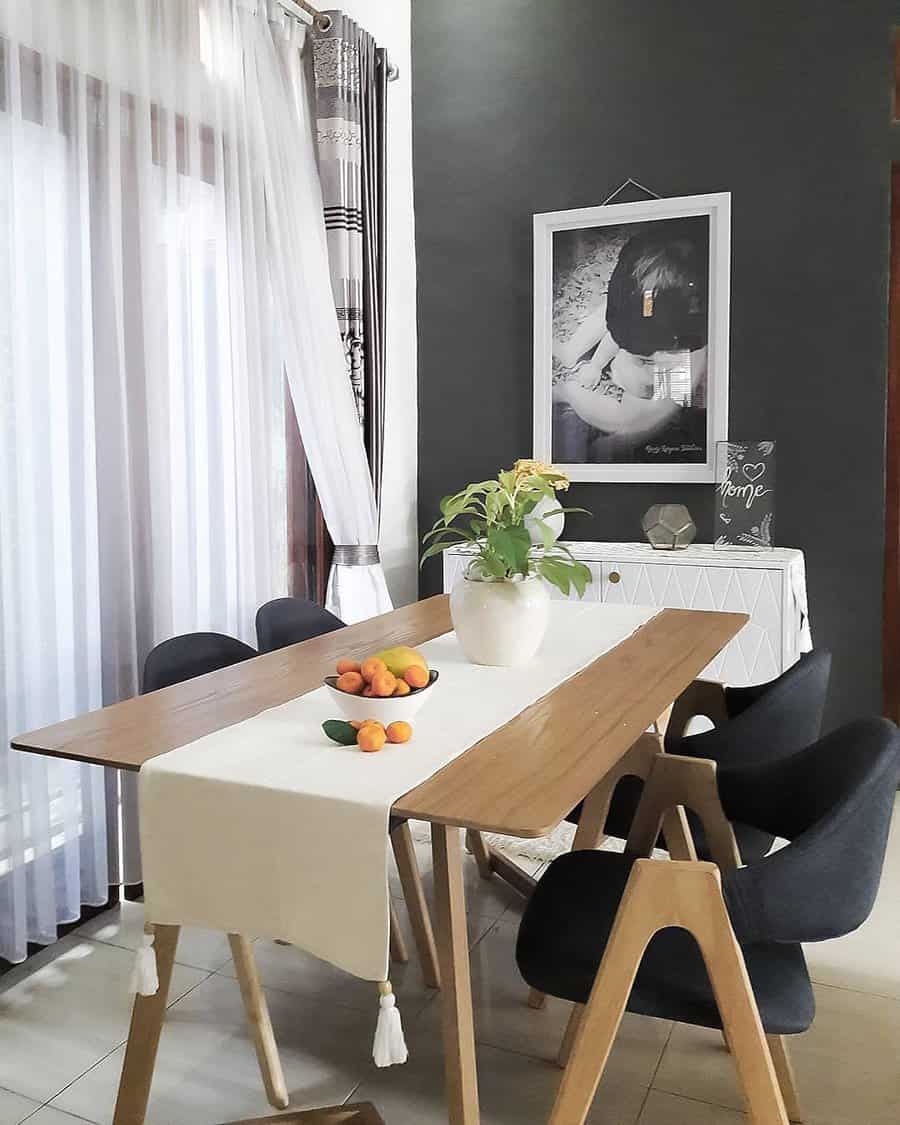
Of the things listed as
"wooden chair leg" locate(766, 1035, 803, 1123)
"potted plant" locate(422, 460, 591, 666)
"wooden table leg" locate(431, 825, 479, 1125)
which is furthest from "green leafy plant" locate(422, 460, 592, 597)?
"wooden chair leg" locate(766, 1035, 803, 1123)

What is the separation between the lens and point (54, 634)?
253 cm

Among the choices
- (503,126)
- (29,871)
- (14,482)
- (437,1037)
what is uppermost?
(503,126)

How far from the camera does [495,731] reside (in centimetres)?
173

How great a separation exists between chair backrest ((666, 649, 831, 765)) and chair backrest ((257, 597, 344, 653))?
113 cm

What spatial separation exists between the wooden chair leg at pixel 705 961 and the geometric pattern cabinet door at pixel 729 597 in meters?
2.21

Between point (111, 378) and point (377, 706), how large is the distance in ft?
4.77

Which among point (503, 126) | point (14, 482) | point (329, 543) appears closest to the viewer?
point (14, 482)

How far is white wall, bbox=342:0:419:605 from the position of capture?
170 inches

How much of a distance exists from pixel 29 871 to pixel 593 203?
10.6 feet

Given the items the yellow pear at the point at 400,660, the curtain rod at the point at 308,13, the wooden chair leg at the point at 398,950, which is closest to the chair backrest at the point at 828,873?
the yellow pear at the point at 400,660

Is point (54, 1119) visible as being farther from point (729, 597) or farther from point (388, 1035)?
point (729, 597)

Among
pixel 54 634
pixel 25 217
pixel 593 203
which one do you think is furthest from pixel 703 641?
pixel 593 203

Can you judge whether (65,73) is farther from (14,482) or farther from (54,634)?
(54,634)

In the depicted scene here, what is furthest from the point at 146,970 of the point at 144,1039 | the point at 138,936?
the point at 138,936
